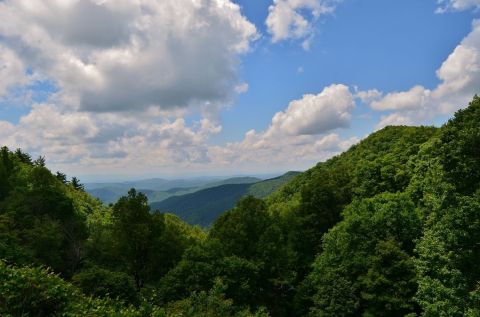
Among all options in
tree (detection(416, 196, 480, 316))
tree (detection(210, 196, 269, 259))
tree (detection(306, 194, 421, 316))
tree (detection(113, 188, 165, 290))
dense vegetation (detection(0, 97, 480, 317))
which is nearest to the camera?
tree (detection(416, 196, 480, 316))

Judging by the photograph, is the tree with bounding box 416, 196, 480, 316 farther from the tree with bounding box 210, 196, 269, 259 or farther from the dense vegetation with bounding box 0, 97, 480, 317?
the tree with bounding box 210, 196, 269, 259

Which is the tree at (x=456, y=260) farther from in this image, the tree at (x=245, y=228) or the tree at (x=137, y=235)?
the tree at (x=137, y=235)

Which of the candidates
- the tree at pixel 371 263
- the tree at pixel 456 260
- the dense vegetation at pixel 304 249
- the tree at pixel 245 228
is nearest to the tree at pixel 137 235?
the dense vegetation at pixel 304 249

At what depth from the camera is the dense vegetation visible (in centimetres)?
2555

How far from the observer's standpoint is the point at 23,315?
13.4 meters

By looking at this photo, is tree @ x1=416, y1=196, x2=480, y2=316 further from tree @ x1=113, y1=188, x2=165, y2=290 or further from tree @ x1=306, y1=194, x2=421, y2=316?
Answer: tree @ x1=113, y1=188, x2=165, y2=290

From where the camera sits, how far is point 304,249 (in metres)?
50.1

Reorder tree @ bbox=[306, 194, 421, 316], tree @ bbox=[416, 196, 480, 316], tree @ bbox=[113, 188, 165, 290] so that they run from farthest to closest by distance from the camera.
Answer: tree @ bbox=[113, 188, 165, 290] < tree @ bbox=[306, 194, 421, 316] < tree @ bbox=[416, 196, 480, 316]

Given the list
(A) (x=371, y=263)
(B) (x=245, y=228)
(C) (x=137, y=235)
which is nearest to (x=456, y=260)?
(A) (x=371, y=263)

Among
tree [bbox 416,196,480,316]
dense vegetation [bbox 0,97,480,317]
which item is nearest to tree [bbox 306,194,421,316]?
dense vegetation [bbox 0,97,480,317]

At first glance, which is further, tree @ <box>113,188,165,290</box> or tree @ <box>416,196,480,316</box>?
Result: tree @ <box>113,188,165,290</box>

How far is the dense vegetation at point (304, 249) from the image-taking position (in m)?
25.5

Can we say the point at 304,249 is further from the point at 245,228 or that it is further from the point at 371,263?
the point at 371,263

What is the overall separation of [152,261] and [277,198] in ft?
219
